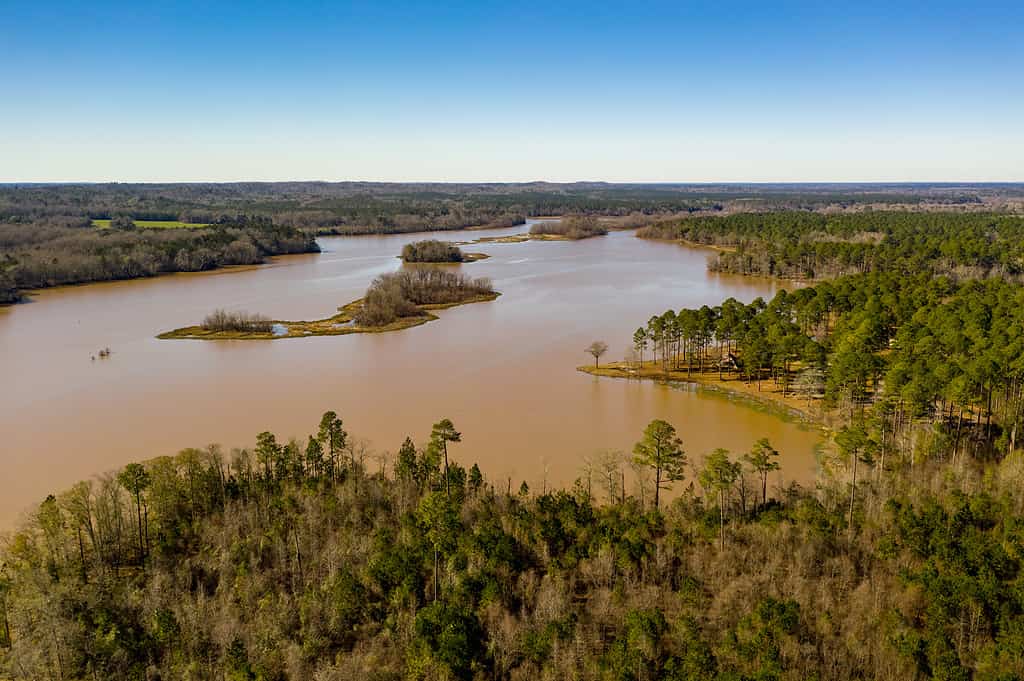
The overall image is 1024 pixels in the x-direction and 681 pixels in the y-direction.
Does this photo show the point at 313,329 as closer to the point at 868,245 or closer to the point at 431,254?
the point at 431,254

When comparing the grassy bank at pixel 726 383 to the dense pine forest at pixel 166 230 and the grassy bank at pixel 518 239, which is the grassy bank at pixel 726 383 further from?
the grassy bank at pixel 518 239

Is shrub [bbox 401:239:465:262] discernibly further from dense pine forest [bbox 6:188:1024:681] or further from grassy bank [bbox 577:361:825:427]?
dense pine forest [bbox 6:188:1024:681]

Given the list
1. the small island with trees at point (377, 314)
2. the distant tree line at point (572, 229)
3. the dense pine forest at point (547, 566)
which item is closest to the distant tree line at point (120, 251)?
the small island with trees at point (377, 314)

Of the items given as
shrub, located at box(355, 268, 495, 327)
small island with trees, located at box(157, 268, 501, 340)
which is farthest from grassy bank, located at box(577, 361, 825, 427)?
shrub, located at box(355, 268, 495, 327)

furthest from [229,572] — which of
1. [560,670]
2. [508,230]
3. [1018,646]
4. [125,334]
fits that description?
[508,230]

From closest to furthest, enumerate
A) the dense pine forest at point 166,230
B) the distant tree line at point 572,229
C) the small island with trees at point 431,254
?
the dense pine forest at point 166,230, the small island with trees at point 431,254, the distant tree line at point 572,229

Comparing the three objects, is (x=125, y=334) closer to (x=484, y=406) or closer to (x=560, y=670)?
(x=484, y=406)

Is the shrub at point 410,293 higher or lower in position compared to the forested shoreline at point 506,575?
higher
